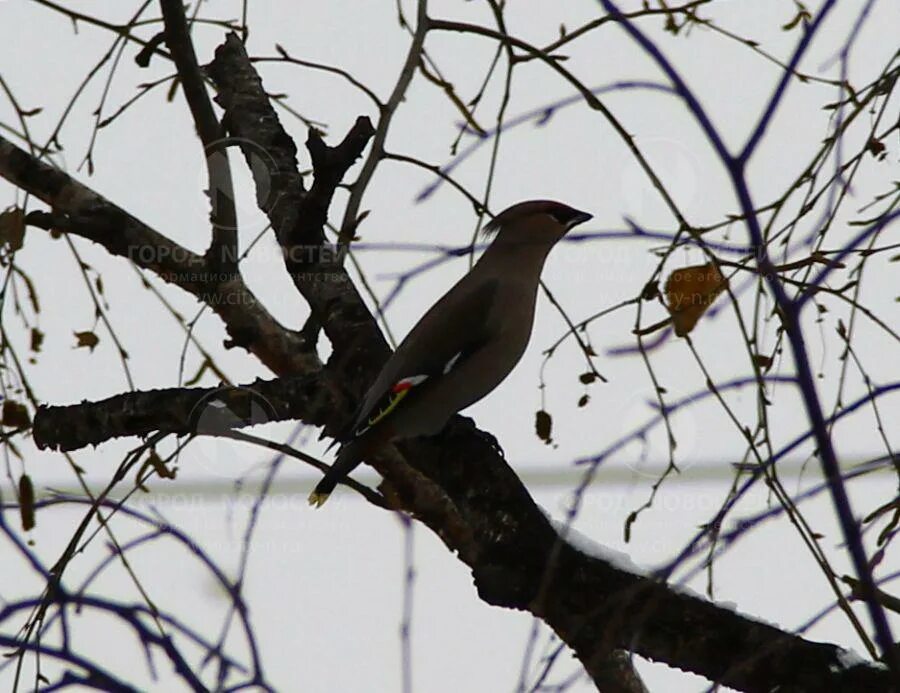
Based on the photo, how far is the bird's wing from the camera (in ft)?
8.48

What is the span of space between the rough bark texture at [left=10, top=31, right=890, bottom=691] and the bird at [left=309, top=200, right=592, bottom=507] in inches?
2.3

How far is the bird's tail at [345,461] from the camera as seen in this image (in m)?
2.50

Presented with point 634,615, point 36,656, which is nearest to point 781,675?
point 634,615

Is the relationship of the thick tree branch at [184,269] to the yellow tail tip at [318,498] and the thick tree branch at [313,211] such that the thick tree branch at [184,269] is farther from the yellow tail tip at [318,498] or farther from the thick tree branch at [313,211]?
the yellow tail tip at [318,498]

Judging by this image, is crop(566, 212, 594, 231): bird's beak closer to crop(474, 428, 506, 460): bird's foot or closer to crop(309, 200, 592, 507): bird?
crop(309, 200, 592, 507): bird

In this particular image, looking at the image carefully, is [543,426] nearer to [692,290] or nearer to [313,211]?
[313,211]

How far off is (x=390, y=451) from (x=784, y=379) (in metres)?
1.53

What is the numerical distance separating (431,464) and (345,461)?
0.30m

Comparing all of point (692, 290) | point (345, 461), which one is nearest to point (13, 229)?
point (345, 461)

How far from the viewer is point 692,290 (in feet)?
5.72

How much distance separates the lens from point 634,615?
1.87 metres

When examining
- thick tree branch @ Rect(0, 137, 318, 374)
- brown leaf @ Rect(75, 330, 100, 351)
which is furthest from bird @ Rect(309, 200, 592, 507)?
brown leaf @ Rect(75, 330, 100, 351)

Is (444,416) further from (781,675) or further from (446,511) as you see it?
(781,675)

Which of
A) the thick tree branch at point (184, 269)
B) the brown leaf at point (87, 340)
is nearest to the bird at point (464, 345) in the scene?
the thick tree branch at point (184, 269)
